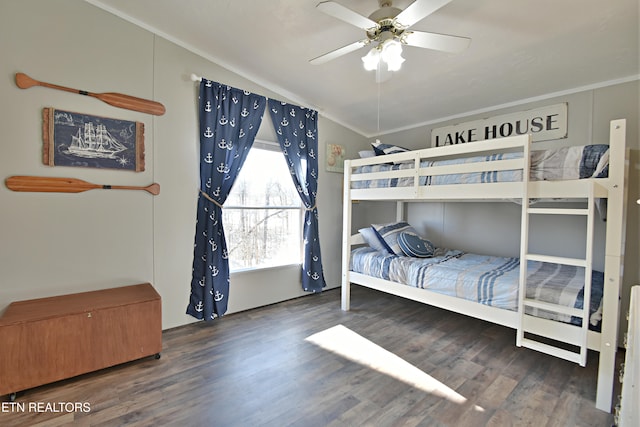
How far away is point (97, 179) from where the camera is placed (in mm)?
2379

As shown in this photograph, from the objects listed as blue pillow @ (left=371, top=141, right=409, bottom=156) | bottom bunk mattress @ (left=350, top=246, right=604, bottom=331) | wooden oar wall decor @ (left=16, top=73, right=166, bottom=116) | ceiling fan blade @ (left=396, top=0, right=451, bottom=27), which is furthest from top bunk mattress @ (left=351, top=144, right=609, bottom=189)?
wooden oar wall decor @ (left=16, top=73, right=166, bottom=116)

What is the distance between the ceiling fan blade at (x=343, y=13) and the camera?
152cm

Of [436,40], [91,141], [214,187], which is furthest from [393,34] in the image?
[91,141]

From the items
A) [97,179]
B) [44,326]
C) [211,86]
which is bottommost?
[44,326]

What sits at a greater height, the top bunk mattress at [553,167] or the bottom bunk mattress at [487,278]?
the top bunk mattress at [553,167]

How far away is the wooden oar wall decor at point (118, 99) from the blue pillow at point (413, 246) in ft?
8.76

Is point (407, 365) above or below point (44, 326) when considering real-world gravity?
below

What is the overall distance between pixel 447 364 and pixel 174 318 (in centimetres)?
242

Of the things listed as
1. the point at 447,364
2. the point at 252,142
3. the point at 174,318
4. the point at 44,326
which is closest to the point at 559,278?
the point at 447,364

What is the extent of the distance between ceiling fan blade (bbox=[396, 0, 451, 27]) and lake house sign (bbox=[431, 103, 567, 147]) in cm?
218

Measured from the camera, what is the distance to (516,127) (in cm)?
318

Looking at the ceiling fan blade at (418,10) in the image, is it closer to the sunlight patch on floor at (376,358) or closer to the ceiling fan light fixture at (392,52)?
the ceiling fan light fixture at (392,52)

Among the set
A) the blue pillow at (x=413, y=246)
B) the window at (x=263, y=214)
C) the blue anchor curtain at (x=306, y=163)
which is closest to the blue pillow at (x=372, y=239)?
the blue pillow at (x=413, y=246)

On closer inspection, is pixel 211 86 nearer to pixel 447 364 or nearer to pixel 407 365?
pixel 407 365
